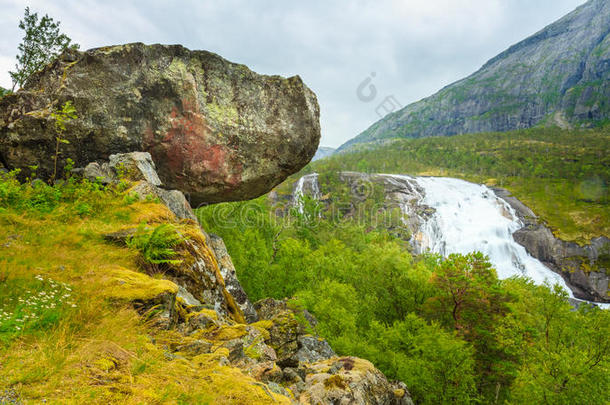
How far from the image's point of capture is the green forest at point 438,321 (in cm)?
1284

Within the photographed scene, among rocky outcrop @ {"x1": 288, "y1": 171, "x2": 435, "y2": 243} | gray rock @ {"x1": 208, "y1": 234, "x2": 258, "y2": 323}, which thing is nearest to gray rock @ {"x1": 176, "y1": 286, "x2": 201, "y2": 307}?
gray rock @ {"x1": 208, "y1": 234, "x2": 258, "y2": 323}

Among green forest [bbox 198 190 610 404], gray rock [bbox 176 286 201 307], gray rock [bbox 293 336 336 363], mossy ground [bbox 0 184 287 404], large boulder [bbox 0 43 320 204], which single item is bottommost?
green forest [bbox 198 190 610 404]

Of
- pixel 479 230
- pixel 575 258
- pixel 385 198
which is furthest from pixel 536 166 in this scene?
pixel 479 230

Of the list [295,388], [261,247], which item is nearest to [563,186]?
[261,247]

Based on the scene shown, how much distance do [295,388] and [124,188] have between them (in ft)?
20.5

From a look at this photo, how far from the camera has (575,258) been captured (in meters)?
58.0

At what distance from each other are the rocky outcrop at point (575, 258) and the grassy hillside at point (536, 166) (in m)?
3.17

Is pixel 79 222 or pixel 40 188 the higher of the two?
pixel 40 188

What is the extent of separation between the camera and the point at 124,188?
7.81m

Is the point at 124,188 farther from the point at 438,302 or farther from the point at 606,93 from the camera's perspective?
the point at 606,93

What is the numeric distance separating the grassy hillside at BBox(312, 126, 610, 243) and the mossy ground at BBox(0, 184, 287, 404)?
3128 inches

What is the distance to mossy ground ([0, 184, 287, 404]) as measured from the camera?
8.50ft

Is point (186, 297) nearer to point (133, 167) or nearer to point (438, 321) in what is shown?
point (133, 167)

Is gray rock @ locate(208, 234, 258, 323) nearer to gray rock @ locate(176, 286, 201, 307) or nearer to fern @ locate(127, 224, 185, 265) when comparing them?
gray rock @ locate(176, 286, 201, 307)
